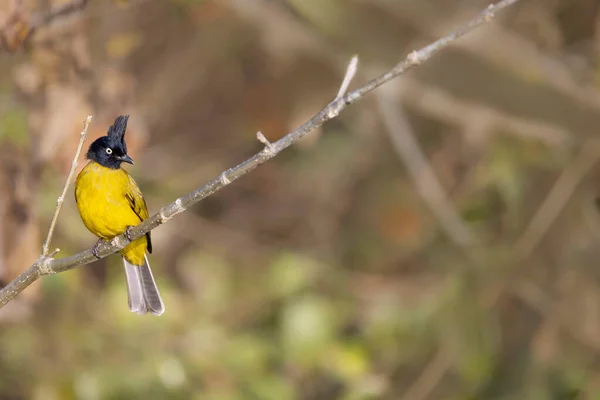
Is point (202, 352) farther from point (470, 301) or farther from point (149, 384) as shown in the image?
point (470, 301)

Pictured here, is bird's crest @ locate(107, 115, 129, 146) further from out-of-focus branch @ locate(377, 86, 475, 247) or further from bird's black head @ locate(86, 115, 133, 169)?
out-of-focus branch @ locate(377, 86, 475, 247)

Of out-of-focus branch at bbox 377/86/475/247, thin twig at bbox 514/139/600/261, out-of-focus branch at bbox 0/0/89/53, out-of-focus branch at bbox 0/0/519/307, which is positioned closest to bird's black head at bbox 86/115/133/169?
out-of-focus branch at bbox 0/0/89/53

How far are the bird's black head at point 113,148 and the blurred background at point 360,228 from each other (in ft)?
2.98

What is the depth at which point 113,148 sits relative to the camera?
317 centimetres

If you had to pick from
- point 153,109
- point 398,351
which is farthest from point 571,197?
point 153,109

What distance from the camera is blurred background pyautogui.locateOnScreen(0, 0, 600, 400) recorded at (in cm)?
554

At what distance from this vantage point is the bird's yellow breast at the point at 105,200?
3.11m

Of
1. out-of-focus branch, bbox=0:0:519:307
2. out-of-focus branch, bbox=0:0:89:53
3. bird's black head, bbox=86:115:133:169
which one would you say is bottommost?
out-of-focus branch, bbox=0:0:519:307

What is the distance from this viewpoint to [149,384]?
566 centimetres

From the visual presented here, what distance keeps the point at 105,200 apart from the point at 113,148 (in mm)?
187

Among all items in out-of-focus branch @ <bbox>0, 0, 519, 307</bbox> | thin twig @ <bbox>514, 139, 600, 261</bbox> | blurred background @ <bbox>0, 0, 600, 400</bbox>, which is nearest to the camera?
out-of-focus branch @ <bbox>0, 0, 519, 307</bbox>

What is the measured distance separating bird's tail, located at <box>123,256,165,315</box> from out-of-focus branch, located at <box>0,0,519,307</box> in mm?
1027

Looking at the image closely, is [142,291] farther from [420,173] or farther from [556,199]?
[556,199]

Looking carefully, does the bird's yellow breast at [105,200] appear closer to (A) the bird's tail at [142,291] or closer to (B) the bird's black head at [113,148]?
(B) the bird's black head at [113,148]
